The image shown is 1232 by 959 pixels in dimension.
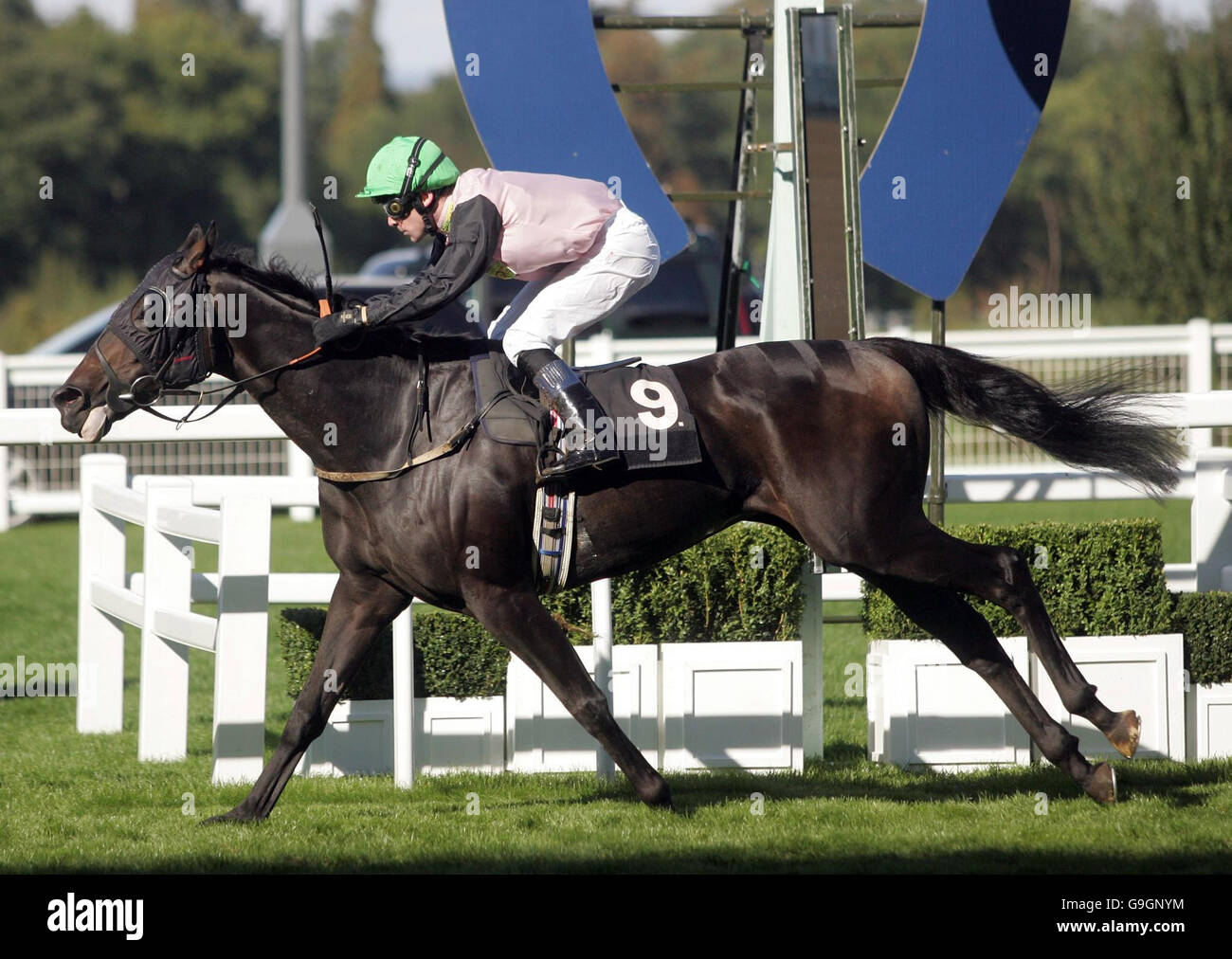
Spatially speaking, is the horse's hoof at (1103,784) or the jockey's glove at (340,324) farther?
the horse's hoof at (1103,784)

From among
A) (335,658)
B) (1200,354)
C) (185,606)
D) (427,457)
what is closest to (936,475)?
(427,457)

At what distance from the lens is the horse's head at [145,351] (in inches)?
173

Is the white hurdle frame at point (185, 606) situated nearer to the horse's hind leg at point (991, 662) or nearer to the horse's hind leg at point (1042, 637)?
the horse's hind leg at point (991, 662)

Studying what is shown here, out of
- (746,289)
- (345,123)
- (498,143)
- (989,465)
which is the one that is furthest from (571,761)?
(345,123)

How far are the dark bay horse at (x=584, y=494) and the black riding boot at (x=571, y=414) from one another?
151 millimetres

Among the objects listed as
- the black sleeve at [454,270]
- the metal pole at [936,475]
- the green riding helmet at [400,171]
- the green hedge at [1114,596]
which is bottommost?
the green hedge at [1114,596]

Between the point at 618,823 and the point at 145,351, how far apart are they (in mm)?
1971

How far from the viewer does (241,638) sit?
5145 mm

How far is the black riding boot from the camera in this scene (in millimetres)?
4367

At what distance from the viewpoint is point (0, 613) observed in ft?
29.6

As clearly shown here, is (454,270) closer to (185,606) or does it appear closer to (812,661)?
(812,661)

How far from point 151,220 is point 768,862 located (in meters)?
48.0

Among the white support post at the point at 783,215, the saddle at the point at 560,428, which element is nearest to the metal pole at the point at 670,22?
the white support post at the point at 783,215
